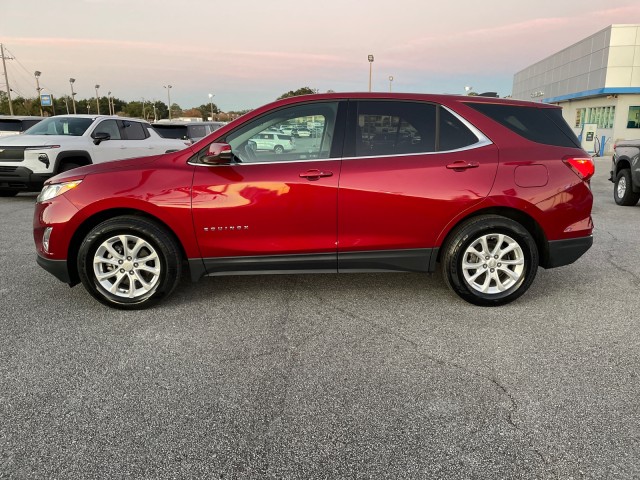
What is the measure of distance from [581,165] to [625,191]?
6985 mm

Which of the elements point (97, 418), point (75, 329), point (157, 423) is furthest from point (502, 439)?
point (75, 329)

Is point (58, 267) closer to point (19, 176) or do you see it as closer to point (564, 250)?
point (564, 250)

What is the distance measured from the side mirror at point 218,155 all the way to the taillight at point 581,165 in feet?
9.26

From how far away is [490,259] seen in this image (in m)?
4.21

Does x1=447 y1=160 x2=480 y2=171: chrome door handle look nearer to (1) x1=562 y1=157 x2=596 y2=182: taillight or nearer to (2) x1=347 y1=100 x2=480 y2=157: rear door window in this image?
(2) x1=347 y1=100 x2=480 y2=157: rear door window

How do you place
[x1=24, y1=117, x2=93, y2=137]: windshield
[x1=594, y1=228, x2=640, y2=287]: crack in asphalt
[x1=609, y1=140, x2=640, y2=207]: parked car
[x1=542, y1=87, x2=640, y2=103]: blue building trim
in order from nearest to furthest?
[x1=594, y1=228, x2=640, y2=287]: crack in asphalt
[x1=609, y1=140, x2=640, y2=207]: parked car
[x1=24, y1=117, x2=93, y2=137]: windshield
[x1=542, y1=87, x2=640, y2=103]: blue building trim

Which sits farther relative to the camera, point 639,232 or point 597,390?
point 639,232

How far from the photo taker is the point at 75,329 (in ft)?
12.4

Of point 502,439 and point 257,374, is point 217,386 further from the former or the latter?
point 502,439

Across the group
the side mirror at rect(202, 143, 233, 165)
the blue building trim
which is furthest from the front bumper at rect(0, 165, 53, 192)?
the blue building trim

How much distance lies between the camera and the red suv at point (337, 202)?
13.1ft

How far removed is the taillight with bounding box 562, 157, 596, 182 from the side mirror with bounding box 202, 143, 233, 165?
2.82m

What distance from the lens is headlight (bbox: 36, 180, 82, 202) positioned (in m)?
4.08

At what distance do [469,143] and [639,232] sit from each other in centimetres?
489
